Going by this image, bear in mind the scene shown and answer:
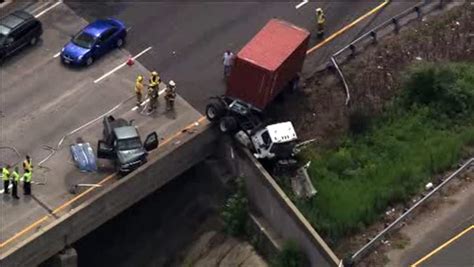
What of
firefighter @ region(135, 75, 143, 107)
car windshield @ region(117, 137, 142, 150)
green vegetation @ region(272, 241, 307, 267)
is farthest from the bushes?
car windshield @ region(117, 137, 142, 150)

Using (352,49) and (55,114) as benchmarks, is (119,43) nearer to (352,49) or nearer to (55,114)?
(55,114)

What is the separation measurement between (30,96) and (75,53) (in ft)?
9.52

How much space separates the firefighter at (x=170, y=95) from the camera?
46406 millimetres

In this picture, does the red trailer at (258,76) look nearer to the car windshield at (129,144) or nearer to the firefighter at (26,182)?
the car windshield at (129,144)

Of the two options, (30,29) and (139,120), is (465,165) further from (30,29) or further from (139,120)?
(30,29)

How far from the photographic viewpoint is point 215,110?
45438mm

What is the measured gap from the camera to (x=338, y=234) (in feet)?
138

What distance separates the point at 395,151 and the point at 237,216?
7.20 meters

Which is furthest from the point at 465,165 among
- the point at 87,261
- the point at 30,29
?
the point at 30,29

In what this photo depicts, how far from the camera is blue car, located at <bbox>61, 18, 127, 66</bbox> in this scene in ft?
160

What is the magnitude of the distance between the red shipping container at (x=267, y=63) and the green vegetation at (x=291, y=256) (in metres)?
6.24

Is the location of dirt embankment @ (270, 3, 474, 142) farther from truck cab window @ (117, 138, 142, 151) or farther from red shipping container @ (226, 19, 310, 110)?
truck cab window @ (117, 138, 142, 151)

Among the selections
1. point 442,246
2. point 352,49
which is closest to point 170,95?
point 352,49

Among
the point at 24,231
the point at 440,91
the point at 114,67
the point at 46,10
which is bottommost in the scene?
the point at 24,231
